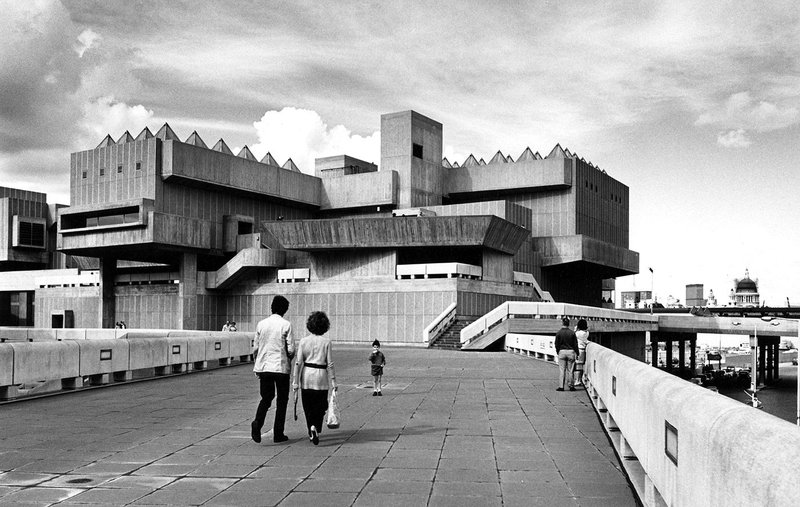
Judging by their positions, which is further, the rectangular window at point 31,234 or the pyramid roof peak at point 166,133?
the rectangular window at point 31,234

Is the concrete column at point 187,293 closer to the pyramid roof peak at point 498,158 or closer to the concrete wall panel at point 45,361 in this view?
the pyramid roof peak at point 498,158

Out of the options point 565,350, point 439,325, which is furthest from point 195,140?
point 565,350

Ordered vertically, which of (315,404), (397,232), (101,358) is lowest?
(101,358)

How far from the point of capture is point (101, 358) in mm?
20109

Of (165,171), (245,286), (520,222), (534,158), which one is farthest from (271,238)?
(534,158)

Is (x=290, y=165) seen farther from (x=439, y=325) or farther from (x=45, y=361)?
(x=45, y=361)

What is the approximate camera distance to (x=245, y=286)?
65.1 metres

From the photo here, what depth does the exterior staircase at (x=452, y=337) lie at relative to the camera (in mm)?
49284

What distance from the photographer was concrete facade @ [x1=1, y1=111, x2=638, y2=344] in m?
57.9

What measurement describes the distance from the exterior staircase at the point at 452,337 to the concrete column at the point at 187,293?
22.3m

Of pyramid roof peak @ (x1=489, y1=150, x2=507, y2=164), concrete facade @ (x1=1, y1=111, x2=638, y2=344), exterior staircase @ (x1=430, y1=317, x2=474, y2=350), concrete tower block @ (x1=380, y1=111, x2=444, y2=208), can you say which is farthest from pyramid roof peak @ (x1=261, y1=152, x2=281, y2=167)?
exterior staircase @ (x1=430, y1=317, x2=474, y2=350)

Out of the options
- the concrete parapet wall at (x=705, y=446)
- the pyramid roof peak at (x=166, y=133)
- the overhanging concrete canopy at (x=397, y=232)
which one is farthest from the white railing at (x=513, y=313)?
the concrete parapet wall at (x=705, y=446)

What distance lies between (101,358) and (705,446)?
18.2m

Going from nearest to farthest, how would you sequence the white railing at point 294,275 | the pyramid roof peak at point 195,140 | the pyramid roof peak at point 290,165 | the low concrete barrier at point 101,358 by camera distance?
the low concrete barrier at point 101,358
the white railing at point 294,275
the pyramid roof peak at point 195,140
the pyramid roof peak at point 290,165
